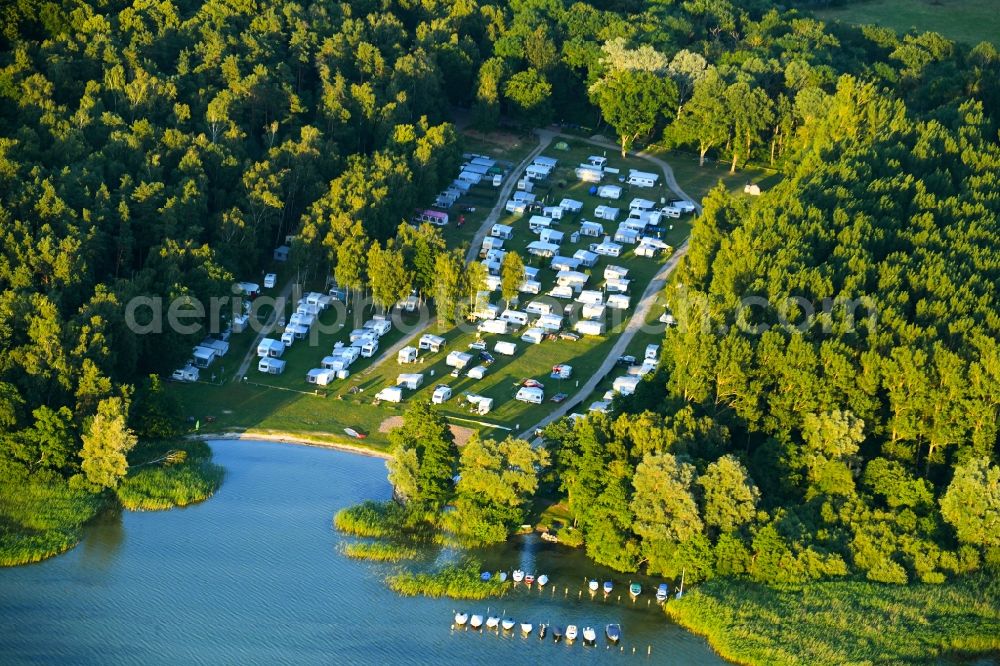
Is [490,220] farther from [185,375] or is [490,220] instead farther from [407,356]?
[185,375]

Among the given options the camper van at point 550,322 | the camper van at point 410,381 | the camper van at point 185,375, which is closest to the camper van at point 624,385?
the camper van at point 550,322

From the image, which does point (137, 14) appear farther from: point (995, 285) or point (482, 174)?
point (995, 285)

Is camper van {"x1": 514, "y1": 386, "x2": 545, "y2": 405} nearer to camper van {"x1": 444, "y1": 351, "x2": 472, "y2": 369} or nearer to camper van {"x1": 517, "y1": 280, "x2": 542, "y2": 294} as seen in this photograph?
camper van {"x1": 444, "y1": 351, "x2": 472, "y2": 369}

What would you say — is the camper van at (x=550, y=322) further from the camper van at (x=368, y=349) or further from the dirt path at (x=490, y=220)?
the camper van at (x=368, y=349)

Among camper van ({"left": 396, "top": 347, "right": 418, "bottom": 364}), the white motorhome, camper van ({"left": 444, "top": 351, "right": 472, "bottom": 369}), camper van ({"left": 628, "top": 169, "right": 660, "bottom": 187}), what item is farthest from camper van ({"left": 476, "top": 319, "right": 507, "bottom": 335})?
camper van ({"left": 628, "top": 169, "right": 660, "bottom": 187})

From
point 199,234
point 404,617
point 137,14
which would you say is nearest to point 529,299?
point 199,234

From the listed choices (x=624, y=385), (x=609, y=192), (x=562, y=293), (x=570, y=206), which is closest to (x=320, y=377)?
(x=624, y=385)
